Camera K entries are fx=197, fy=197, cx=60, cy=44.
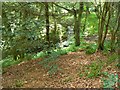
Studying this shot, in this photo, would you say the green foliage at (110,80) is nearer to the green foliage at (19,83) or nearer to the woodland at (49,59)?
the woodland at (49,59)

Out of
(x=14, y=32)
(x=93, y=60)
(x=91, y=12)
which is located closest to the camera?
(x=14, y=32)

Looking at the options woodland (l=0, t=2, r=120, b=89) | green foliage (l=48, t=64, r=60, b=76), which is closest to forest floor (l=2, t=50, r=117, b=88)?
woodland (l=0, t=2, r=120, b=89)

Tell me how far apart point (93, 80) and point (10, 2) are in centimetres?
376

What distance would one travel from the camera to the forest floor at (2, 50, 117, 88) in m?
5.69

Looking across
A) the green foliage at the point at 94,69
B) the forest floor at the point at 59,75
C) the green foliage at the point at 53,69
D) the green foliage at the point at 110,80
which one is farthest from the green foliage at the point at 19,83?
the green foliage at the point at 110,80

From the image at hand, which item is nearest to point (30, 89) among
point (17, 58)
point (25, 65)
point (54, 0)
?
point (25, 65)

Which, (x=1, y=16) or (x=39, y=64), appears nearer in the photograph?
(x=1, y=16)

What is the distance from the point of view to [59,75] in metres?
6.30

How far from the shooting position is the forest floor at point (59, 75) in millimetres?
5694

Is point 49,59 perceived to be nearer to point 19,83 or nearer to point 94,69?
point 19,83

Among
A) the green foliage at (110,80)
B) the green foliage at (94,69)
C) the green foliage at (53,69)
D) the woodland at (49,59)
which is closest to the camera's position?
the green foliage at (110,80)

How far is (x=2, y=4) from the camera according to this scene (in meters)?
6.22

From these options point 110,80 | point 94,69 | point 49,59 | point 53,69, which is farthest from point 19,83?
point 110,80

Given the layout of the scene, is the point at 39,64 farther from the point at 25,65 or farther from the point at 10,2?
the point at 10,2
